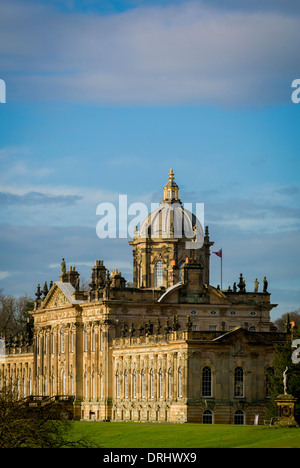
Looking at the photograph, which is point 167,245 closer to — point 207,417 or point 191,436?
point 207,417

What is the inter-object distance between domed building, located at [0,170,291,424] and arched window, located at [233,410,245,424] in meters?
0.07

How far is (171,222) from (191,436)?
169 ft

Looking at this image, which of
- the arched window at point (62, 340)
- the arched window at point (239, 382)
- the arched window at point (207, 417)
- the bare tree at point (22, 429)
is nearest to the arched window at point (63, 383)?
the arched window at point (62, 340)

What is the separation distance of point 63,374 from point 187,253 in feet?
54.3

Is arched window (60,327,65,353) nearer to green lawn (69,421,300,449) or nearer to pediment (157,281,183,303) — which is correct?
pediment (157,281,183,303)

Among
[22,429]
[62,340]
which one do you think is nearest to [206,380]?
[62,340]

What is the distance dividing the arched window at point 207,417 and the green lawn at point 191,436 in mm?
4263

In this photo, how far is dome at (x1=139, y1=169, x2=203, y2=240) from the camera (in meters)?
137

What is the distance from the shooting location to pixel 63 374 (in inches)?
5502

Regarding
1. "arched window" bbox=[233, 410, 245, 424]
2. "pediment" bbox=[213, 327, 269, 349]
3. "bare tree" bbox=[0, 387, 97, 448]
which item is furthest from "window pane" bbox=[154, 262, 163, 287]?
"bare tree" bbox=[0, 387, 97, 448]
